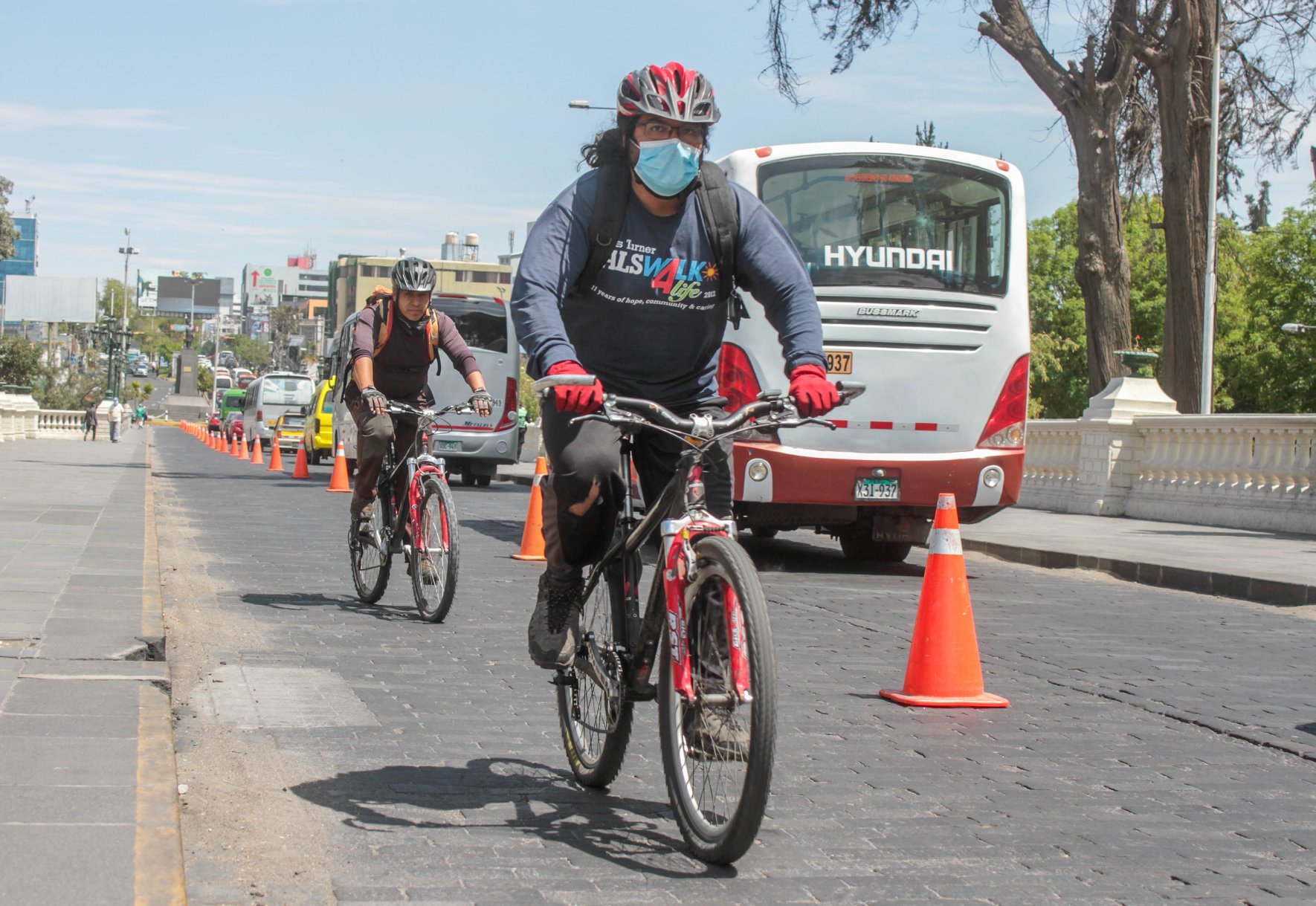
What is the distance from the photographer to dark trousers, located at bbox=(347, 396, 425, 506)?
855cm

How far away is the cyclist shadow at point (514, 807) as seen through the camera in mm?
3930

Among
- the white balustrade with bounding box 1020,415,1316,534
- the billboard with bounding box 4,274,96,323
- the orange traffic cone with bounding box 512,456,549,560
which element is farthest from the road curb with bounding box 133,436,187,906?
the billboard with bounding box 4,274,96,323

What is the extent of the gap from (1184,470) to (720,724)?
1650cm

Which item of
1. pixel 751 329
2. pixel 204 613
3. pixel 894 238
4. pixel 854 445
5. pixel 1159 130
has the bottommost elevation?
pixel 204 613

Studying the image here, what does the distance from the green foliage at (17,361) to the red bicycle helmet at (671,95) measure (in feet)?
219

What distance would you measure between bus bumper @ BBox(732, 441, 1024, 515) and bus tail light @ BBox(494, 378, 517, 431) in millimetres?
Answer: 14815

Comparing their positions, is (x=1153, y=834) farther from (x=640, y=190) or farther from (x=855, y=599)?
(x=855, y=599)

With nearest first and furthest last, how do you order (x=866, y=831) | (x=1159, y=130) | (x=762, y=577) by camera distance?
1. (x=866, y=831)
2. (x=762, y=577)
3. (x=1159, y=130)

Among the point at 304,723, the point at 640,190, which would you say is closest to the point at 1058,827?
the point at 640,190

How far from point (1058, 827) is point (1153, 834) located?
0.25m

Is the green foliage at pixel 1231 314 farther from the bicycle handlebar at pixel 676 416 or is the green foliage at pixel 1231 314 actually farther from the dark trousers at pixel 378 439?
the bicycle handlebar at pixel 676 416

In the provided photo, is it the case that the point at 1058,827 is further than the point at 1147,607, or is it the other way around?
the point at 1147,607

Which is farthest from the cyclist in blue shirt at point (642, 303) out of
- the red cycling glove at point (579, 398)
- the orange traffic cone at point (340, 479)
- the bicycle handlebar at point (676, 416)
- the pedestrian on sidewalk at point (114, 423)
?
the pedestrian on sidewalk at point (114, 423)

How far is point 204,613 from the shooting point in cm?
831
